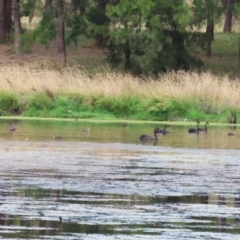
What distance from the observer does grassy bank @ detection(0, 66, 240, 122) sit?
30078mm

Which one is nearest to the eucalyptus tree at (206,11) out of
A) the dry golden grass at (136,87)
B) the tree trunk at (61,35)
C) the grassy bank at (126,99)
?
the tree trunk at (61,35)

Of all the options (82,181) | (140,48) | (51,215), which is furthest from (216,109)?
(51,215)

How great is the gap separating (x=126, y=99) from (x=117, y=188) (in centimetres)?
1743

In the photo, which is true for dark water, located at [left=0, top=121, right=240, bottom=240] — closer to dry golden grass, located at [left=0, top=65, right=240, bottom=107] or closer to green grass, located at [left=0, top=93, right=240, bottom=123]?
green grass, located at [left=0, top=93, right=240, bottom=123]

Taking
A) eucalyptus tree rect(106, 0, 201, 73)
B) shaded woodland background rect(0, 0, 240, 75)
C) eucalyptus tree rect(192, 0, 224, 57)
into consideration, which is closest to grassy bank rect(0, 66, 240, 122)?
shaded woodland background rect(0, 0, 240, 75)

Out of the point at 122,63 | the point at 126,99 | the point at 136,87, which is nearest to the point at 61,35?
the point at 122,63

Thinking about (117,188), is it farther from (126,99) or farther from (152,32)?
(152,32)

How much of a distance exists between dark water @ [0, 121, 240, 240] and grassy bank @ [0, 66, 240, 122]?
7.88 metres

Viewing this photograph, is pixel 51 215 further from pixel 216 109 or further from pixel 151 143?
pixel 216 109

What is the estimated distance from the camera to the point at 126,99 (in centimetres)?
3047

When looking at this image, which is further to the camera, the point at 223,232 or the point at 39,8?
the point at 39,8

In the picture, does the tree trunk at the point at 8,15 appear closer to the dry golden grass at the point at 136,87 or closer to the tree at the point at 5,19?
the tree at the point at 5,19

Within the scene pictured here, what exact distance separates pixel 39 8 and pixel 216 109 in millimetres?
19794

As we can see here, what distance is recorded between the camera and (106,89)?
3098cm
